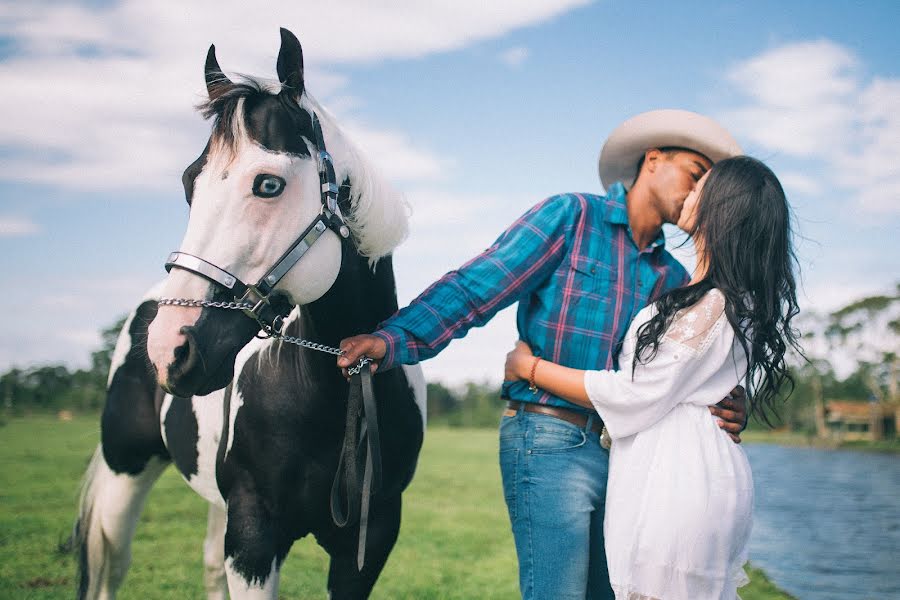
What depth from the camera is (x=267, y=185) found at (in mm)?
1930

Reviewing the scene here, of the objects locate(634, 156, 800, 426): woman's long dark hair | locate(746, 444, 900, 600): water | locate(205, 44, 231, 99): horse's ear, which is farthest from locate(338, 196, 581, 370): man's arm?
locate(746, 444, 900, 600): water

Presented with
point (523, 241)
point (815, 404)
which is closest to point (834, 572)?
point (523, 241)

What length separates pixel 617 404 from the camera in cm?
206

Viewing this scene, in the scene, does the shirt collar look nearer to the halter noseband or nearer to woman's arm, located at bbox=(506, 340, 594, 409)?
woman's arm, located at bbox=(506, 340, 594, 409)

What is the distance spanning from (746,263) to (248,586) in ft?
5.75

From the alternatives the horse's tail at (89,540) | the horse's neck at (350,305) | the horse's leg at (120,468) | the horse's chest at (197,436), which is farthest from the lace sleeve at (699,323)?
the horse's tail at (89,540)

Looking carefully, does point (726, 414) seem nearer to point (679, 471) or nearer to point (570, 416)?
point (679, 471)

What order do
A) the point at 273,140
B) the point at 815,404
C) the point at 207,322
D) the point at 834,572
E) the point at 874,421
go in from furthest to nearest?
the point at 815,404, the point at 874,421, the point at 834,572, the point at 273,140, the point at 207,322

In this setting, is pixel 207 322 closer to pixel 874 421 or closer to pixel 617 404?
pixel 617 404

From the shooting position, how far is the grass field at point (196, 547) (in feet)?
18.0

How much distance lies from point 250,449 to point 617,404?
117 centimetres

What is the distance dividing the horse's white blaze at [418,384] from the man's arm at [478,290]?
57 cm

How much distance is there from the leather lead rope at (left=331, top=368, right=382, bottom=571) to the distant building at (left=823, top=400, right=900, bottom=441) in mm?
40396

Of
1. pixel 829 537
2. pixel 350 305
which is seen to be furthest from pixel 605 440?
pixel 829 537
